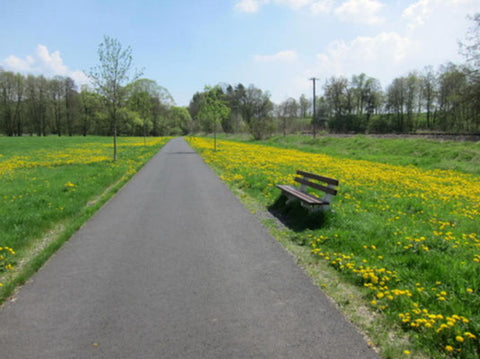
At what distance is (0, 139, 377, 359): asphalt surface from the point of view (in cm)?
292

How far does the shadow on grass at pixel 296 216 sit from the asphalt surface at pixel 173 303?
917 millimetres

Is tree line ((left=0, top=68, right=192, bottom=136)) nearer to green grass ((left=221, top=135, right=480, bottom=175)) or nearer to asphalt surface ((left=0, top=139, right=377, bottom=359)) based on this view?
green grass ((left=221, top=135, right=480, bottom=175))

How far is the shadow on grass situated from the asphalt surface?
3.01 ft

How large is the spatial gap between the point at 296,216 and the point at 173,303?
417cm

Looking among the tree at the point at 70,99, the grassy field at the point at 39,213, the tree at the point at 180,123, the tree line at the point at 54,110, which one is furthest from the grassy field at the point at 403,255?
the tree at the point at 180,123

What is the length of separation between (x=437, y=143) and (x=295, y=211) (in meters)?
21.2

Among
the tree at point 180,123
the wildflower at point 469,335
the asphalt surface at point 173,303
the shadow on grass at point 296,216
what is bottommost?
the asphalt surface at point 173,303

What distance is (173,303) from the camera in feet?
12.0

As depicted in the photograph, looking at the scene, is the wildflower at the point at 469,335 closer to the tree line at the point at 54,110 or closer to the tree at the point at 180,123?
the tree line at the point at 54,110

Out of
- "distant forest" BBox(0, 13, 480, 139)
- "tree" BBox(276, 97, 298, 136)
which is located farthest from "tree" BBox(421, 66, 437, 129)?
"tree" BBox(276, 97, 298, 136)

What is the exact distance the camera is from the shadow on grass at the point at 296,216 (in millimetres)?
6561

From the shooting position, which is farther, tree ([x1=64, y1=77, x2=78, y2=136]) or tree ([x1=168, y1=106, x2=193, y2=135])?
tree ([x1=168, y1=106, x2=193, y2=135])

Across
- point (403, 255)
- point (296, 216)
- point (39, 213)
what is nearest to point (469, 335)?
point (403, 255)

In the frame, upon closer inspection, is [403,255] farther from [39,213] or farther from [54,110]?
[54,110]
